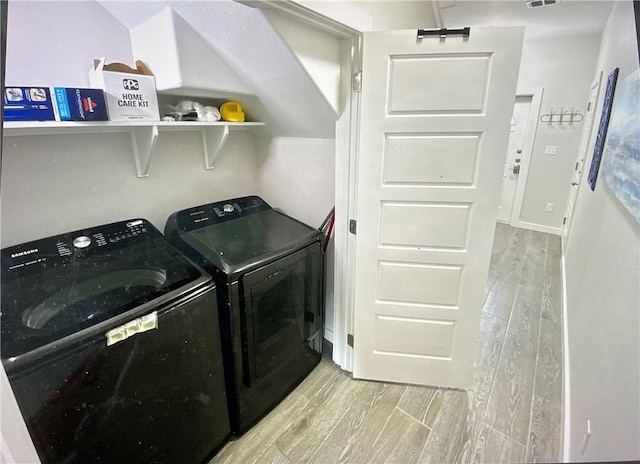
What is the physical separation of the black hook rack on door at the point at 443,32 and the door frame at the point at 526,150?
3.53 meters

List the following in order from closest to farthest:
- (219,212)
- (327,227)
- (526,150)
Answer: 1. (219,212)
2. (327,227)
3. (526,150)

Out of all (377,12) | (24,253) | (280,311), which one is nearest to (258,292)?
(280,311)

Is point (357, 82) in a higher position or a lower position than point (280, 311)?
higher

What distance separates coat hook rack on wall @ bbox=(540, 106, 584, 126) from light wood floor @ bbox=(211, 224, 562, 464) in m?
2.87

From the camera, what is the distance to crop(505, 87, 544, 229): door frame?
395 cm

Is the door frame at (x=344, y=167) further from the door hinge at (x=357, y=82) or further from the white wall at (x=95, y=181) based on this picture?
the white wall at (x=95, y=181)

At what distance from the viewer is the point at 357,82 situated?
1.41m

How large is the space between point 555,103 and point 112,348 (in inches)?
195

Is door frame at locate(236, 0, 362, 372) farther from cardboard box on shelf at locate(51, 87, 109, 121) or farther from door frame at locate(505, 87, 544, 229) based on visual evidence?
door frame at locate(505, 87, 544, 229)

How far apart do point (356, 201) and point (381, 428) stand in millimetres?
1145

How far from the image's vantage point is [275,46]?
124 centimetres

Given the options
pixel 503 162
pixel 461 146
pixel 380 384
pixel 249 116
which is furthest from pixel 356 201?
pixel 380 384

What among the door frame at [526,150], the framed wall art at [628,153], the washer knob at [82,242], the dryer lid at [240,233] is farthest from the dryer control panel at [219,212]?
the door frame at [526,150]

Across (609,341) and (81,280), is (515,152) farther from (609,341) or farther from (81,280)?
(81,280)
